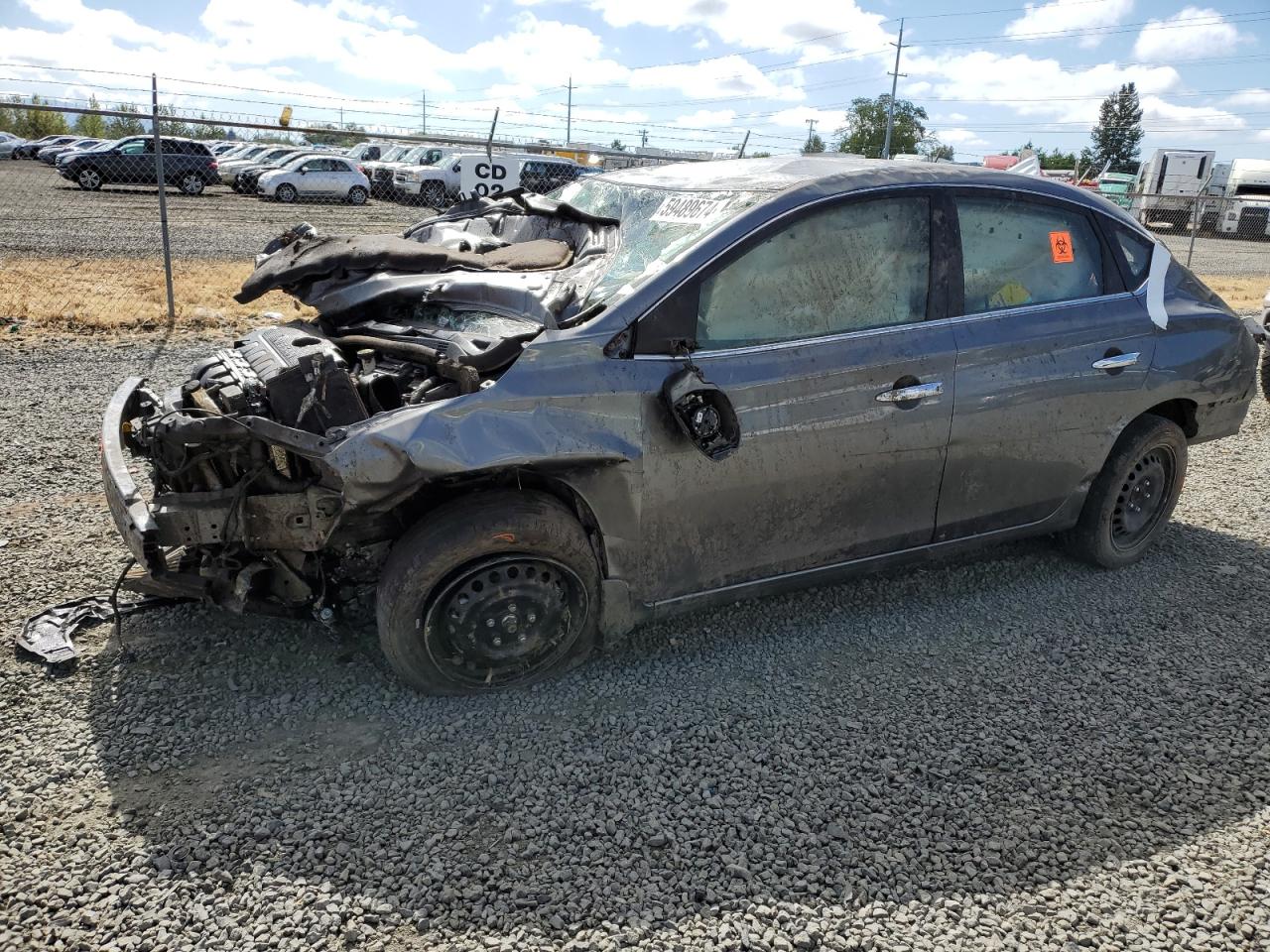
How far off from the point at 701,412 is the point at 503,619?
3.23 feet

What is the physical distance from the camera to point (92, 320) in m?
9.05

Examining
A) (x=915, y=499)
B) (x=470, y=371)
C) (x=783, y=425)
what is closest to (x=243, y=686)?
(x=470, y=371)

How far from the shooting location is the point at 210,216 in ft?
66.5

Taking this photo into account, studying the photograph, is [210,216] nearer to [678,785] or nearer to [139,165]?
[139,165]

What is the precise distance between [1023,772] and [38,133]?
55909 mm

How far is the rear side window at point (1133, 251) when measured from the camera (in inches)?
170

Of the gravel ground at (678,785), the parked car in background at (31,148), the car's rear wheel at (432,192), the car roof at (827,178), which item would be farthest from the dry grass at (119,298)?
the parked car in background at (31,148)

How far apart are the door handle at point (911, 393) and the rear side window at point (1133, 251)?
1.30 meters

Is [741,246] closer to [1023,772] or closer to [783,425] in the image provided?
[783,425]

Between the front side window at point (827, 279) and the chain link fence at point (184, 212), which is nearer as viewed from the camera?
the front side window at point (827, 279)

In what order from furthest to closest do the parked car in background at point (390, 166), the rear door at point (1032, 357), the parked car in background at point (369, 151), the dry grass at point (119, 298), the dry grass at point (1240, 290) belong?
the parked car in background at point (369, 151), the parked car in background at point (390, 166), the dry grass at point (1240, 290), the dry grass at point (119, 298), the rear door at point (1032, 357)

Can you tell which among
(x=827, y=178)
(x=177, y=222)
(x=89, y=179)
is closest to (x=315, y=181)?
(x=89, y=179)

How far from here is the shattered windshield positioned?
3473 millimetres

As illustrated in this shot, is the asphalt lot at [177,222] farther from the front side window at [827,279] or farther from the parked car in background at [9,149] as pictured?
the front side window at [827,279]
